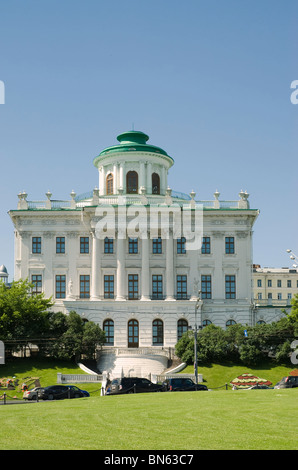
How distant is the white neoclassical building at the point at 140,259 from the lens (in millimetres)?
70125

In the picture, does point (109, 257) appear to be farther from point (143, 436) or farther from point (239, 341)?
point (143, 436)

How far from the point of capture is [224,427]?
2075 centimetres

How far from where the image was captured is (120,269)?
71125 mm

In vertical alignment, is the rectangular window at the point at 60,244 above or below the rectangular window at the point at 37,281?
above

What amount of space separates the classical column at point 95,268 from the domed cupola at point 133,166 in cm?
763

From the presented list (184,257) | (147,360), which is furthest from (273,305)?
(147,360)

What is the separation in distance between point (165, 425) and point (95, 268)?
50304 mm

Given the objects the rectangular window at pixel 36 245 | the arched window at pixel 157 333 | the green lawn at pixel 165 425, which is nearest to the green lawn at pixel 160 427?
the green lawn at pixel 165 425

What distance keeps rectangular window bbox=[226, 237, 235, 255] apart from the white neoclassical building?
0.11 meters

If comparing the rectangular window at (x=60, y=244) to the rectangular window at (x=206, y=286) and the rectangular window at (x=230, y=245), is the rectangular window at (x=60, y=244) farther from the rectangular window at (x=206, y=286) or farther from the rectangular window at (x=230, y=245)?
the rectangular window at (x=230, y=245)

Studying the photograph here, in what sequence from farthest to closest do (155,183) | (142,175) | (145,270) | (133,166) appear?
1. (155,183)
2. (133,166)
3. (142,175)
4. (145,270)

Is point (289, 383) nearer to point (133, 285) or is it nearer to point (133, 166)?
point (133, 285)

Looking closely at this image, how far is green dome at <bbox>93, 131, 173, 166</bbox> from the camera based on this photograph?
77688 mm

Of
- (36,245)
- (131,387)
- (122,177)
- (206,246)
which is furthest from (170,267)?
(131,387)
